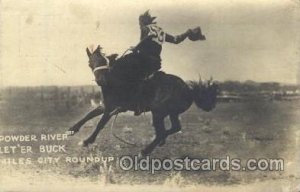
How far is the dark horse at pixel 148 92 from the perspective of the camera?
4.20 feet

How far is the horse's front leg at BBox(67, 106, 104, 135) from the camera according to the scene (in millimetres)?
1294

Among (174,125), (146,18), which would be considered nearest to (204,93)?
(174,125)

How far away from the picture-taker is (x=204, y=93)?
128 centimetres

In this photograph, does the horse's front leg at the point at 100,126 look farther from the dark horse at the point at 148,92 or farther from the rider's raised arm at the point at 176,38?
the rider's raised arm at the point at 176,38

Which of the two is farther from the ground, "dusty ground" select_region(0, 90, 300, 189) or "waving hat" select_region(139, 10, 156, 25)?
"waving hat" select_region(139, 10, 156, 25)

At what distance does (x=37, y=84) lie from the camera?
129cm

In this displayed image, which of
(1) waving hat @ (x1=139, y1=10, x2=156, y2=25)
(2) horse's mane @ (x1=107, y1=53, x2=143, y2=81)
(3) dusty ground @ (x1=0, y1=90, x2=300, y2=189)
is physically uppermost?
(1) waving hat @ (x1=139, y1=10, x2=156, y2=25)

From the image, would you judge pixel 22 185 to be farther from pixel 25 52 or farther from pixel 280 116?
pixel 280 116

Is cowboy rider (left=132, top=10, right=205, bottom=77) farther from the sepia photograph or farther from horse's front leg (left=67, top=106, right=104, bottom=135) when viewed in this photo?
horse's front leg (left=67, top=106, right=104, bottom=135)

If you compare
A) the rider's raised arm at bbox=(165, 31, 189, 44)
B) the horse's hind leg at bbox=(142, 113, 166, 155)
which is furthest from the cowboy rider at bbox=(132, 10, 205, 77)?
the horse's hind leg at bbox=(142, 113, 166, 155)

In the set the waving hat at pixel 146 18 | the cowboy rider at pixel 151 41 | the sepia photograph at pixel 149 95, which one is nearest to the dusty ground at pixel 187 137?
the sepia photograph at pixel 149 95

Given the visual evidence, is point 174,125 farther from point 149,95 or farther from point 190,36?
point 190,36

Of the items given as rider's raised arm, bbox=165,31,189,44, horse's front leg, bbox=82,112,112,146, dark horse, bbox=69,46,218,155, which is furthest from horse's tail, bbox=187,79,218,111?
horse's front leg, bbox=82,112,112,146

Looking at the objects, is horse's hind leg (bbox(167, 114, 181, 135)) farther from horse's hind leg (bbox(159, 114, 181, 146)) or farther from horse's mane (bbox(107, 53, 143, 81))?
horse's mane (bbox(107, 53, 143, 81))
